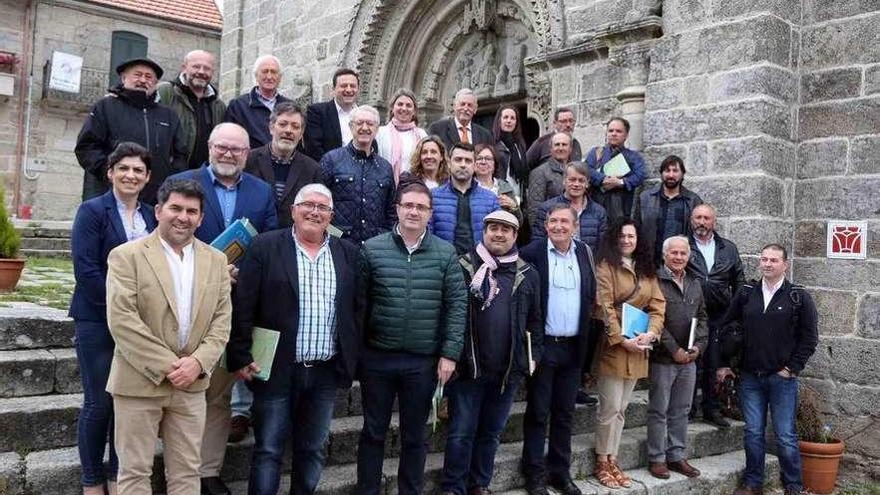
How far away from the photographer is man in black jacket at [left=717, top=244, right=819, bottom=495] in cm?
511

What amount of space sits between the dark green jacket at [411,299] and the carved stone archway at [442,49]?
14.5 ft

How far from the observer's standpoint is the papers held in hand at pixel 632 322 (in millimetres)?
4738

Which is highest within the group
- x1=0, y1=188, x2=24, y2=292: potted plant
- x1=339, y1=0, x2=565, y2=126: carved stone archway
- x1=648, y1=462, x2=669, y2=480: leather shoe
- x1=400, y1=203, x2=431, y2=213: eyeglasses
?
x1=339, y1=0, x2=565, y2=126: carved stone archway

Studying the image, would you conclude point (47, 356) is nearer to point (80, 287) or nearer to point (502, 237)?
point (80, 287)

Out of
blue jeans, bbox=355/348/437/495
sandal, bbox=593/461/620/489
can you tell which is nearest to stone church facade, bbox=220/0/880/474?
sandal, bbox=593/461/620/489

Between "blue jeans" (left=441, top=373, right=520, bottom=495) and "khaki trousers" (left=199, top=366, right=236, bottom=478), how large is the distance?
1.27 meters

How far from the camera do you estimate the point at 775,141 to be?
5.84 meters

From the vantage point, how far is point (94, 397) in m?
3.27

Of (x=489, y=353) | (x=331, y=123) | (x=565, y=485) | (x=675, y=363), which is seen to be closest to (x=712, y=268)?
(x=675, y=363)

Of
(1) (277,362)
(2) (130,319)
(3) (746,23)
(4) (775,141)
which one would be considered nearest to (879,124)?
(4) (775,141)

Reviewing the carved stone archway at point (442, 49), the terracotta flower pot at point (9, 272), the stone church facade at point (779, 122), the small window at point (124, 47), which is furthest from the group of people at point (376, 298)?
the small window at point (124, 47)

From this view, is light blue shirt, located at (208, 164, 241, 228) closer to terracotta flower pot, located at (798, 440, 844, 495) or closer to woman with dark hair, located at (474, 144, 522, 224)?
woman with dark hair, located at (474, 144, 522, 224)

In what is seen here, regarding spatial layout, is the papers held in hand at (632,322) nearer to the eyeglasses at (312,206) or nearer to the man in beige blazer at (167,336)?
the eyeglasses at (312,206)

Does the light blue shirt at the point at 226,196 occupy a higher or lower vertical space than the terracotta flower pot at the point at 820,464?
higher
